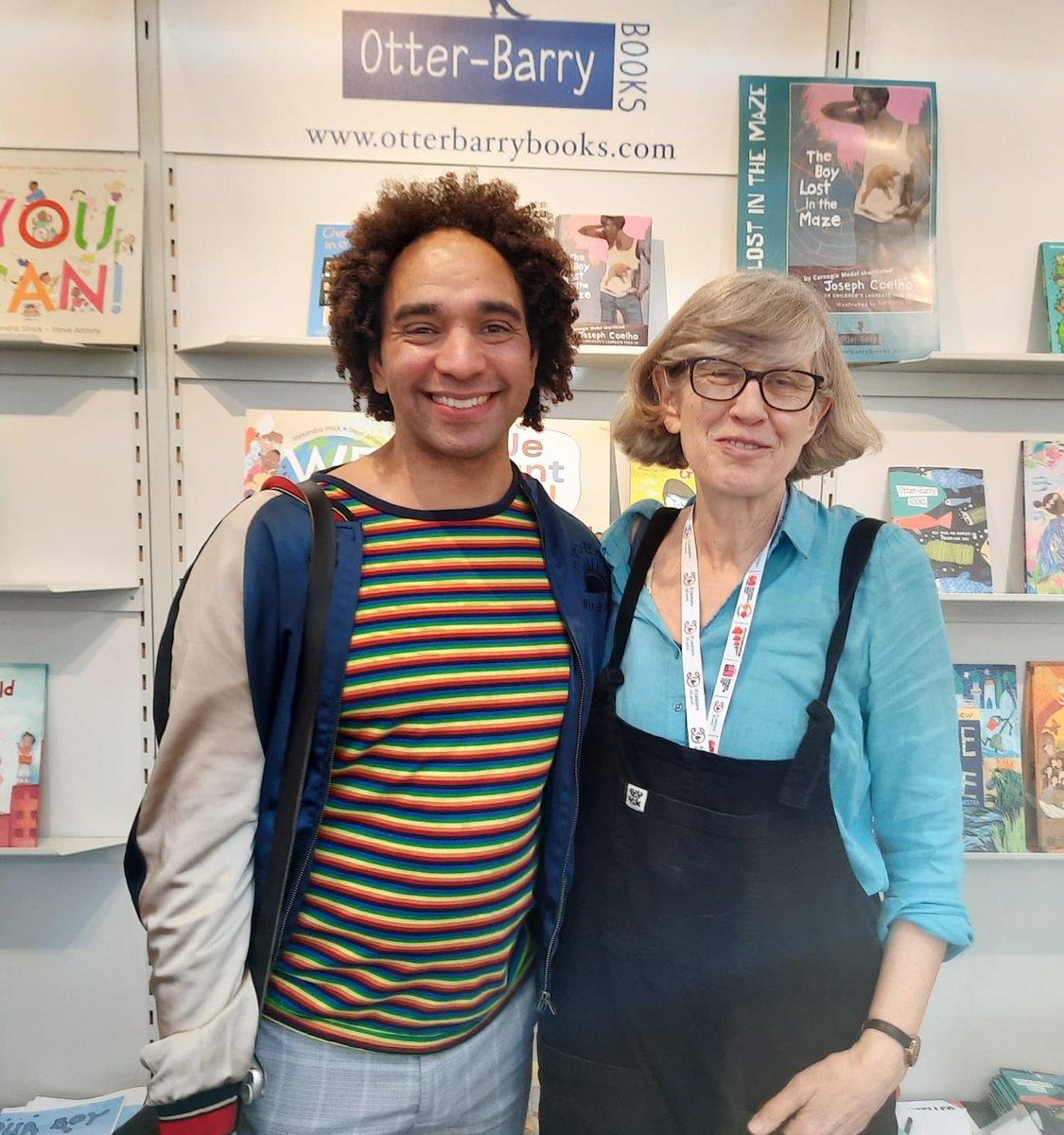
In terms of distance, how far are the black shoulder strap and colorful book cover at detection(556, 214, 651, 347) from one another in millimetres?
1210

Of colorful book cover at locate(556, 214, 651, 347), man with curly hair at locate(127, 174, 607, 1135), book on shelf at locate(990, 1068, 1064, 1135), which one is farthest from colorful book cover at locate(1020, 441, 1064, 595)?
man with curly hair at locate(127, 174, 607, 1135)

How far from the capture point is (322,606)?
3.59 feet

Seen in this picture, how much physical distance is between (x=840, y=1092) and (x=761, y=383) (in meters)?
0.97

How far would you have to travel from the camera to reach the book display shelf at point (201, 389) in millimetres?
2051

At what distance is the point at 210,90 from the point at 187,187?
24cm

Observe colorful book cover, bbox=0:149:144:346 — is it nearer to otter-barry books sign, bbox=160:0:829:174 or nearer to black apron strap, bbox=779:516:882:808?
otter-barry books sign, bbox=160:0:829:174

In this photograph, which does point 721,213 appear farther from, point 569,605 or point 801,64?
point 569,605

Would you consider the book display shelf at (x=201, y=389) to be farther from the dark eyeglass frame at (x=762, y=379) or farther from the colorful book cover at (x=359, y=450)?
the dark eyeglass frame at (x=762, y=379)

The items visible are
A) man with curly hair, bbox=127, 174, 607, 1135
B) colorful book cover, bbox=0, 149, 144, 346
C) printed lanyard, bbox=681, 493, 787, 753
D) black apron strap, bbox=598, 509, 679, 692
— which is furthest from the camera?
colorful book cover, bbox=0, 149, 144, 346

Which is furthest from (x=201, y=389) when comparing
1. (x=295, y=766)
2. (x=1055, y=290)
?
(x=1055, y=290)

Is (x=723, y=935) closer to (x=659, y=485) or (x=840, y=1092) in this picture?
(x=840, y=1092)

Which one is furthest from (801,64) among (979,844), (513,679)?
(979,844)

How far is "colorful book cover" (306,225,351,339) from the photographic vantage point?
206 cm

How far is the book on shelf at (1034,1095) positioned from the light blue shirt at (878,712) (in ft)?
5.01
